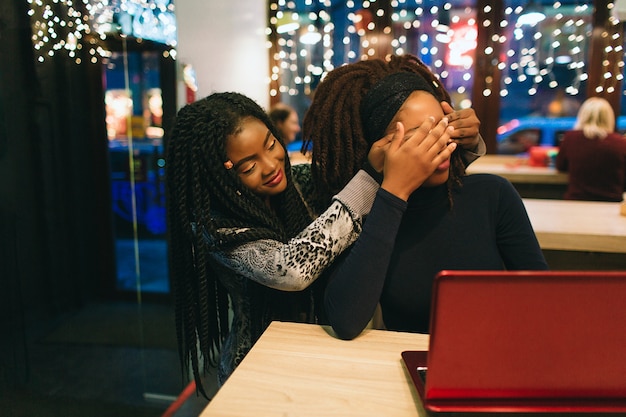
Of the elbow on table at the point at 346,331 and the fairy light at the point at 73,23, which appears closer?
the elbow on table at the point at 346,331

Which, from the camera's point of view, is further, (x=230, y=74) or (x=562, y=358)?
(x=230, y=74)

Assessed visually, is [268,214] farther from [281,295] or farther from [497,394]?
[497,394]

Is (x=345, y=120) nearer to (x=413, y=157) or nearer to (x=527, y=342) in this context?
(x=413, y=157)

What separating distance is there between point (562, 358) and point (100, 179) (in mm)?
1576

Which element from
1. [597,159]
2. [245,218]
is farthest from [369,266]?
[597,159]

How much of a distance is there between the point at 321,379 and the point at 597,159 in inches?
129

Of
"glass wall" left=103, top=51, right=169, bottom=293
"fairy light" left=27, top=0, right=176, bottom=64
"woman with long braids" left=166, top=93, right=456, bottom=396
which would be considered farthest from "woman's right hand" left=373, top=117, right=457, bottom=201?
"glass wall" left=103, top=51, right=169, bottom=293

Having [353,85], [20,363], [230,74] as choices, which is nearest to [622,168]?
[230,74]

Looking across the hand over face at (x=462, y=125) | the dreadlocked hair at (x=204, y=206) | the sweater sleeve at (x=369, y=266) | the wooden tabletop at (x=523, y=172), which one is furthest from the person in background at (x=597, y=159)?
the sweater sleeve at (x=369, y=266)

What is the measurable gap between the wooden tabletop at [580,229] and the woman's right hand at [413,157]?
0.84 meters

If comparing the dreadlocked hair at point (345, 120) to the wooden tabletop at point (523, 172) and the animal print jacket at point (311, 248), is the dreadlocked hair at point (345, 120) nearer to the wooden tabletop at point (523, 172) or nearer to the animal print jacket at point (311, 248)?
the animal print jacket at point (311, 248)

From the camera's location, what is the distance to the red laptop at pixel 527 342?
55cm

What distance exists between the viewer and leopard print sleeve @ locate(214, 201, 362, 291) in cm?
91

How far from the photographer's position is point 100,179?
5.77 ft
